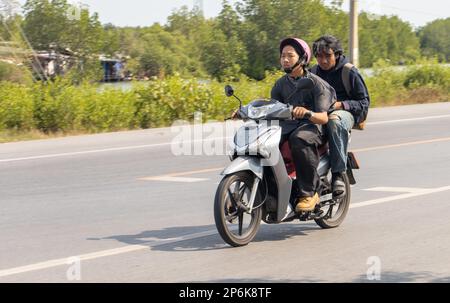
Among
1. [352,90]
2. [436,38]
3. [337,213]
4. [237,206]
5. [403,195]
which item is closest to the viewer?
[237,206]

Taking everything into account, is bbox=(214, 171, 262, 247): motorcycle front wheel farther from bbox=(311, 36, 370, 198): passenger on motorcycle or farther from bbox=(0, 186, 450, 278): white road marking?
bbox=(311, 36, 370, 198): passenger on motorcycle

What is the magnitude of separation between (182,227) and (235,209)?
1.34 m

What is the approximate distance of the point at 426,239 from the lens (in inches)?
320

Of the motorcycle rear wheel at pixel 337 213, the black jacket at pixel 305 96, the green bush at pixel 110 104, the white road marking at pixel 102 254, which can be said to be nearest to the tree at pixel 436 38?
the green bush at pixel 110 104

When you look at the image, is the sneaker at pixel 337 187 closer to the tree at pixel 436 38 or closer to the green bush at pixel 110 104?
the green bush at pixel 110 104

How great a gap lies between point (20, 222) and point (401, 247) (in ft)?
12.4

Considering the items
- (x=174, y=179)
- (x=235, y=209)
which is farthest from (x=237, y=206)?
(x=174, y=179)

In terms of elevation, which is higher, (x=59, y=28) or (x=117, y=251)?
(x=59, y=28)

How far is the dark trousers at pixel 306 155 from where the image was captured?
803 centimetres

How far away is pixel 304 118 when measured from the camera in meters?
7.99

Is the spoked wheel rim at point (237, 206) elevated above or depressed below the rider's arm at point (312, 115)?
below

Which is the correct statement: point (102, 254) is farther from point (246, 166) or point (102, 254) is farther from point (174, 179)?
point (174, 179)

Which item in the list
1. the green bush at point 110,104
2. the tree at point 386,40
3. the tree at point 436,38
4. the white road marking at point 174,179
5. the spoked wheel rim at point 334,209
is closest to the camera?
the spoked wheel rim at point 334,209
